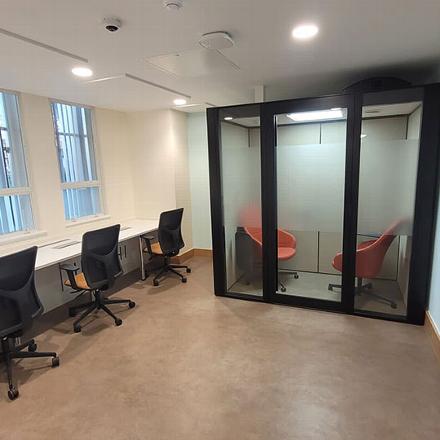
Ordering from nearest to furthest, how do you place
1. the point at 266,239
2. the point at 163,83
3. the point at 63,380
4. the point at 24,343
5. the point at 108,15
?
1. the point at 108,15
2. the point at 63,380
3. the point at 24,343
4. the point at 163,83
5. the point at 266,239

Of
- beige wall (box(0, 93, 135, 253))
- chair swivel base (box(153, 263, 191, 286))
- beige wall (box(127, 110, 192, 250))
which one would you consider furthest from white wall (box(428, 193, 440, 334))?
beige wall (box(0, 93, 135, 253))

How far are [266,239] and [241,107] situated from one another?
4.82 feet

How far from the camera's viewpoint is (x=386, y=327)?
3.01m

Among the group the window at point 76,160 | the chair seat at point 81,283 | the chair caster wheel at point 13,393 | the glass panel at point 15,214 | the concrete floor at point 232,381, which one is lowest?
the concrete floor at point 232,381

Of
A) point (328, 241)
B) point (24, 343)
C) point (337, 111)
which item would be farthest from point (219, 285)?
point (337, 111)

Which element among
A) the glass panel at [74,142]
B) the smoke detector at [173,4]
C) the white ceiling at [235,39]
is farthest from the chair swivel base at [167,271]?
the smoke detector at [173,4]

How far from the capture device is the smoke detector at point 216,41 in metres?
2.05

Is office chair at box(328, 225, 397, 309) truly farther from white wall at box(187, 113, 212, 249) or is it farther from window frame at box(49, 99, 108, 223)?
window frame at box(49, 99, 108, 223)

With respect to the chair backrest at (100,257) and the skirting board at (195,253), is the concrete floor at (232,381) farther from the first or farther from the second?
the skirting board at (195,253)

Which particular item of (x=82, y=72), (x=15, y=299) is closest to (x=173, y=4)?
(x=82, y=72)

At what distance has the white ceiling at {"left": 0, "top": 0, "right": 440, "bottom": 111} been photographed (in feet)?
5.66

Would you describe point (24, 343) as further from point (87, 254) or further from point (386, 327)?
point (386, 327)

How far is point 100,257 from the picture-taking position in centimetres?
317

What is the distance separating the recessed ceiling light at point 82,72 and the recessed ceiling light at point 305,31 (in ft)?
5.75
